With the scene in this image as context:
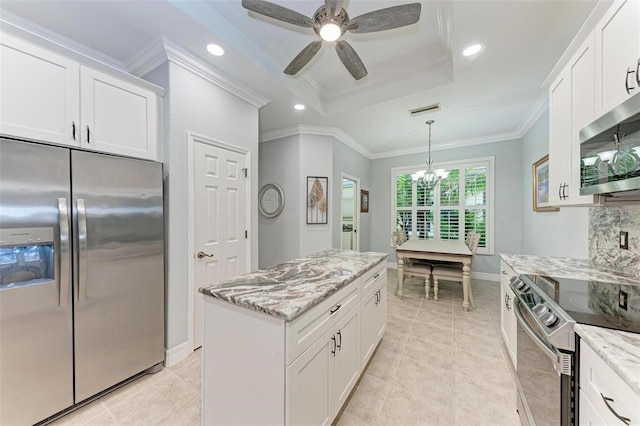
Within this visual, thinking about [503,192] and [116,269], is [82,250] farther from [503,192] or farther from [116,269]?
[503,192]

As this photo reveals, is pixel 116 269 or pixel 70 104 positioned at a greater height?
pixel 70 104

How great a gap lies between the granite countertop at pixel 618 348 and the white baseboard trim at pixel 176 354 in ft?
9.02

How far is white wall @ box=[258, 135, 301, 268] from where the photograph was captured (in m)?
4.11

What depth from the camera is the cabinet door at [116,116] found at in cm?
169

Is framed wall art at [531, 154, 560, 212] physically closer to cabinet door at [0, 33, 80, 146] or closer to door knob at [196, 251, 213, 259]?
door knob at [196, 251, 213, 259]

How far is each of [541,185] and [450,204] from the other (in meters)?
1.79

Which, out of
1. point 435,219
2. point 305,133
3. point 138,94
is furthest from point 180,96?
point 435,219

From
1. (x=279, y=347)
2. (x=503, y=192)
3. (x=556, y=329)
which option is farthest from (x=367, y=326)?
(x=503, y=192)

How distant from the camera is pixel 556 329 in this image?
991 millimetres

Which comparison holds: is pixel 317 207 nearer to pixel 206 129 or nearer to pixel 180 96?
pixel 206 129

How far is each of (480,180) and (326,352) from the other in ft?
16.5

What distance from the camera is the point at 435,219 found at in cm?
525

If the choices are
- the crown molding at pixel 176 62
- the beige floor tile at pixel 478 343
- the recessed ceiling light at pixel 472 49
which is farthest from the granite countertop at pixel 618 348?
the crown molding at pixel 176 62

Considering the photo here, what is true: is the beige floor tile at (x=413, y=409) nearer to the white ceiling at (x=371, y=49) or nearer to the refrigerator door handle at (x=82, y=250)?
the refrigerator door handle at (x=82, y=250)
